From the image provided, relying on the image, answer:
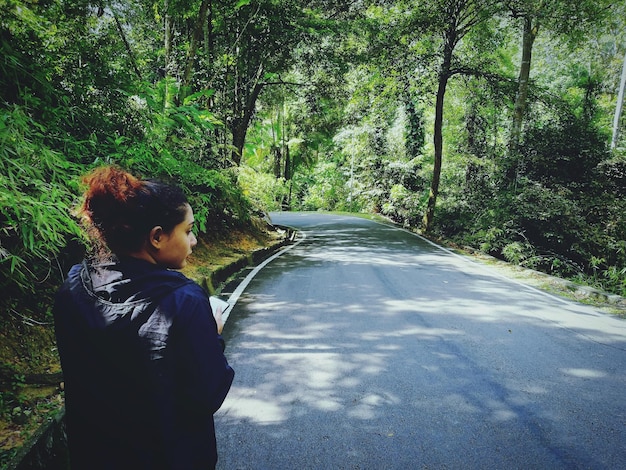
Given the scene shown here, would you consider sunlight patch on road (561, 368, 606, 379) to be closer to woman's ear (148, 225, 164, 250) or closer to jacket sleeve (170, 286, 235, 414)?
jacket sleeve (170, 286, 235, 414)

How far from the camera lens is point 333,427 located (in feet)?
10.2

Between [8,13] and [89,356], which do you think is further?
[8,13]

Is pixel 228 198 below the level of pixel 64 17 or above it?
below

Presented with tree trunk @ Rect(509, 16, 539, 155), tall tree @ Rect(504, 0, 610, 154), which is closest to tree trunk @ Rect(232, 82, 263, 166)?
tall tree @ Rect(504, 0, 610, 154)

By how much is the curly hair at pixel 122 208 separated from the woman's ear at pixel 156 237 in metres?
0.01

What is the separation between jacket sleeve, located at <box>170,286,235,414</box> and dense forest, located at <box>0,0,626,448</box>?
2271 mm

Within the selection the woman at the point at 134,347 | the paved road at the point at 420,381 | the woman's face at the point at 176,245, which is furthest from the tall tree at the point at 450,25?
the woman at the point at 134,347

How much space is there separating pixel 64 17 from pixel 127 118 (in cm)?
176

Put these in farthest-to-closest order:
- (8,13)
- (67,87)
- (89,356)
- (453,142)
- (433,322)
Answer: (453,142), (433,322), (67,87), (8,13), (89,356)

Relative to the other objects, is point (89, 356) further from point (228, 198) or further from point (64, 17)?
point (228, 198)

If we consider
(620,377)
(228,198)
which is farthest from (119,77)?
(620,377)

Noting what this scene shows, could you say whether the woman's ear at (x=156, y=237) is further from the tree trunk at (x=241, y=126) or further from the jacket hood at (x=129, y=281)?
the tree trunk at (x=241, y=126)

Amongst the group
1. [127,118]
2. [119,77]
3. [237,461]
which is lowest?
[237,461]

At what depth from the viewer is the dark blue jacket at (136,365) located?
1192mm
